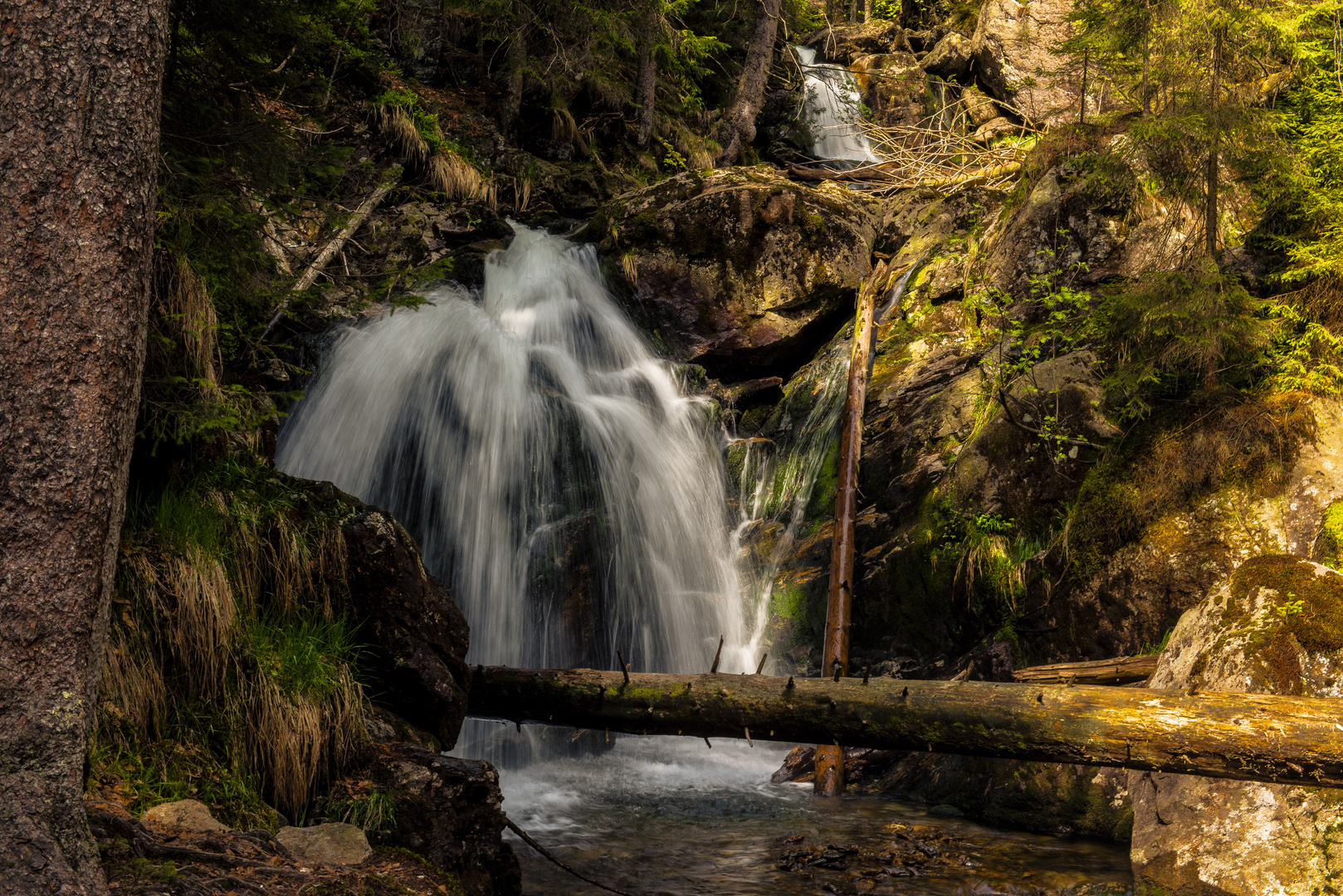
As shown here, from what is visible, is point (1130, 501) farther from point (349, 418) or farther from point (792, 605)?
point (349, 418)

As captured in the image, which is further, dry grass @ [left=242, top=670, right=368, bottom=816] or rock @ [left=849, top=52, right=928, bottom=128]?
rock @ [left=849, top=52, right=928, bottom=128]

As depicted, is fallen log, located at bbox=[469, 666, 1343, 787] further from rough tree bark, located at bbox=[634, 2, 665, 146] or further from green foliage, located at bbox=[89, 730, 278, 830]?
rough tree bark, located at bbox=[634, 2, 665, 146]

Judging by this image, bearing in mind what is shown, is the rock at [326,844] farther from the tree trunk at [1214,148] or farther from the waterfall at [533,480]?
the tree trunk at [1214,148]

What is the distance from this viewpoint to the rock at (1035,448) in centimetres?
758

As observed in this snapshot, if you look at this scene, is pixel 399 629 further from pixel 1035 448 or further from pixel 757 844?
pixel 1035 448

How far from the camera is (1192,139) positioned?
6.89 meters

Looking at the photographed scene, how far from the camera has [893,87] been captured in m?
19.4

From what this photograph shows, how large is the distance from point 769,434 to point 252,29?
8.32 metres

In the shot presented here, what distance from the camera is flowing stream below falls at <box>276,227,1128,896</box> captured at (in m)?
5.46

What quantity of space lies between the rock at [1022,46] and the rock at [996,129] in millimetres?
361

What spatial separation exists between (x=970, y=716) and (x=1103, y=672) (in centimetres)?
197

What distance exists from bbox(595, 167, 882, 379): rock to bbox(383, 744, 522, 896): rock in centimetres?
905

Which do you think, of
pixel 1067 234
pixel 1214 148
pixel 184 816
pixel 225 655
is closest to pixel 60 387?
pixel 184 816

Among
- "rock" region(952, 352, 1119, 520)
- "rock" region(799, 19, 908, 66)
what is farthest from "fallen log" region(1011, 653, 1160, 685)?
"rock" region(799, 19, 908, 66)
